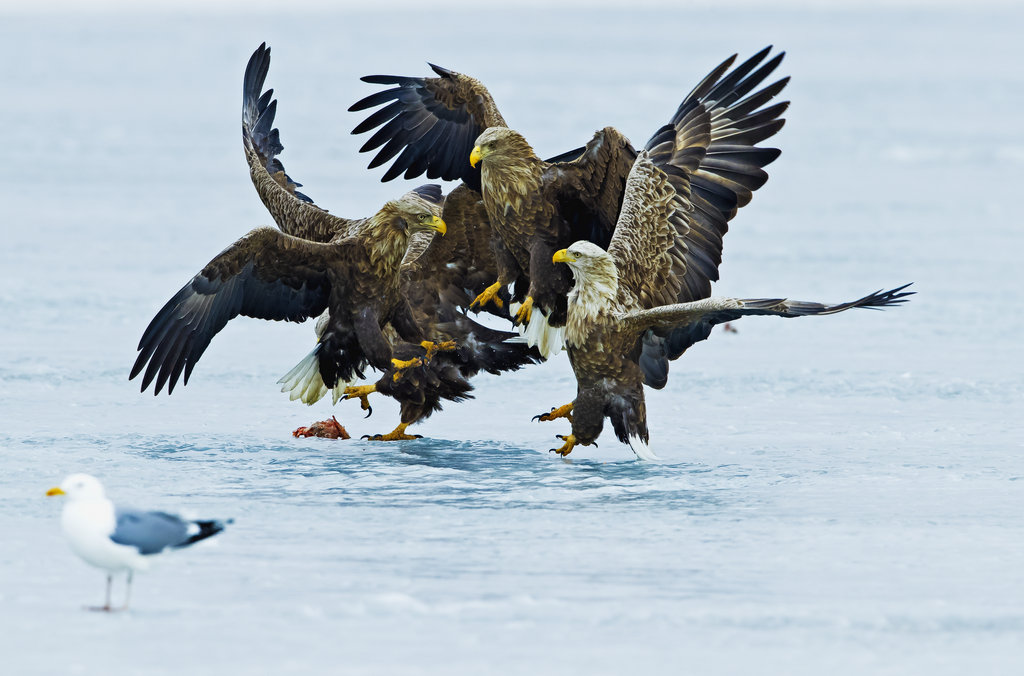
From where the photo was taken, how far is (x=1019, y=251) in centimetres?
1112

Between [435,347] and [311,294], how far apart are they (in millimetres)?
594

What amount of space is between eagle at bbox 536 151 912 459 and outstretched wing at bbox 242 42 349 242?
1396 millimetres

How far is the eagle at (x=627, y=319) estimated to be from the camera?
19.6 feet

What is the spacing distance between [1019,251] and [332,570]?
813 cm

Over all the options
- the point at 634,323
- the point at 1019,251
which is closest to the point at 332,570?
the point at 634,323

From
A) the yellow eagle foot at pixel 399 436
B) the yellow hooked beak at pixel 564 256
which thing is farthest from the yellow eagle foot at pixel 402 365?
the yellow hooked beak at pixel 564 256

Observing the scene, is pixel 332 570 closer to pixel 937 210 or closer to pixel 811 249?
pixel 811 249

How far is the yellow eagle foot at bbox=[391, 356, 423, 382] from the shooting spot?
6.38 m

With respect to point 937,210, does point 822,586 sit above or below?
below

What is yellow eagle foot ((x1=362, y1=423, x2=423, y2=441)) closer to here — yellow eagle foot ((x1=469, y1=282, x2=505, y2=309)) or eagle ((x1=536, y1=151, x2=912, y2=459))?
yellow eagle foot ((x1=469, y1=282, x2=505, y2=309))

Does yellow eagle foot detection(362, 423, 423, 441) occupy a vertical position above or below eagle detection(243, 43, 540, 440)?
below

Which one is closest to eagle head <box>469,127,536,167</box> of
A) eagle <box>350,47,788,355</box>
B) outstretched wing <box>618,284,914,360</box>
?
eagle <box>350,47,788,355</box>

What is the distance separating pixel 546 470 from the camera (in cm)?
588

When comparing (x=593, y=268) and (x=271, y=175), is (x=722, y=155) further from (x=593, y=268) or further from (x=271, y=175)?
(x=271, y=175)
